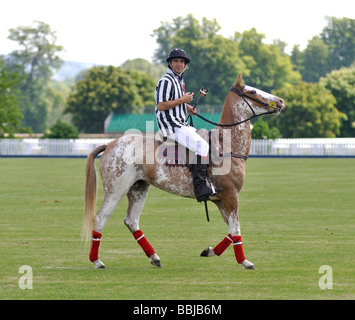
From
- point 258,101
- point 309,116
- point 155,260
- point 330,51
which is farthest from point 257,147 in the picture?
point 330,51

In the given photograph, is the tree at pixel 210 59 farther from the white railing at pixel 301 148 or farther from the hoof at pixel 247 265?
the hoof at pixel 247 265

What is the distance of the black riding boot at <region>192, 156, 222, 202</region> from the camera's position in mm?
9133

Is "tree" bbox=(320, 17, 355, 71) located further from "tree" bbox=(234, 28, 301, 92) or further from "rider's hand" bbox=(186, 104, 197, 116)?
"rider's hand" bbox=(186, 104, 197, 116)

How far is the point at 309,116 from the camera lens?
72938 mm

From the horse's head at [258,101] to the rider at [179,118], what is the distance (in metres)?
0.79

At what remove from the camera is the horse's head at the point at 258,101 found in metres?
9.56

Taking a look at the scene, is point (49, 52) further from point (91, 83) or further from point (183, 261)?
point (183, 261)

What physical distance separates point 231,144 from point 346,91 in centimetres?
7254

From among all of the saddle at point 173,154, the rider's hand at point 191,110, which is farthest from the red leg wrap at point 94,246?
the rider's hand at point 191,110

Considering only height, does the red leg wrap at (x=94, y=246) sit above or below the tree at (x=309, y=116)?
below

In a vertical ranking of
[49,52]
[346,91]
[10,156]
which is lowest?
[10,156]

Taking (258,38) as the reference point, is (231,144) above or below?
below

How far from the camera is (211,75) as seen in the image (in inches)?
→ 4144
